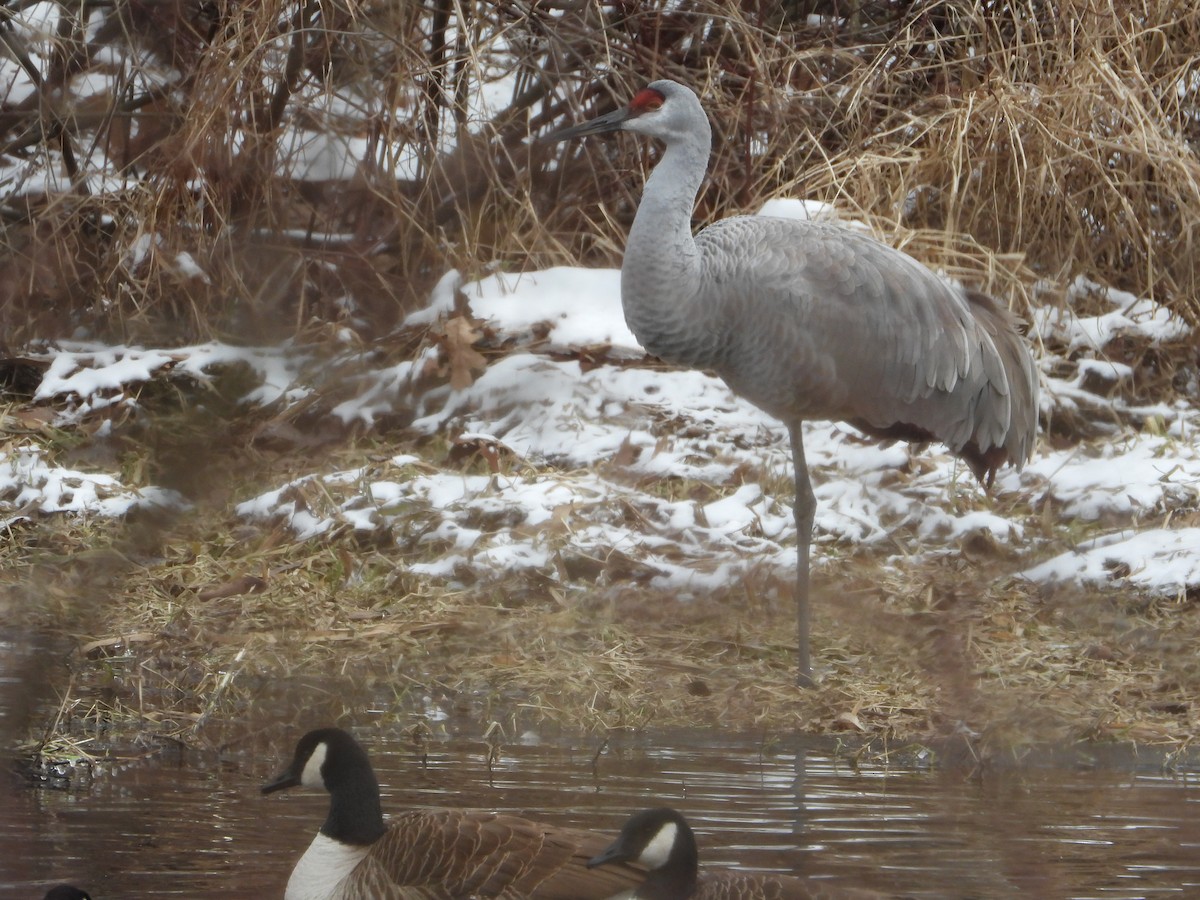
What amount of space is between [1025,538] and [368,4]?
3288mm

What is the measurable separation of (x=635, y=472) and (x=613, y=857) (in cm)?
358

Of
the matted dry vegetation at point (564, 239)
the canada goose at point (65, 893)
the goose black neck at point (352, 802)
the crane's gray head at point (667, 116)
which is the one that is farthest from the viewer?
the crane's gray head at point (667, 116)

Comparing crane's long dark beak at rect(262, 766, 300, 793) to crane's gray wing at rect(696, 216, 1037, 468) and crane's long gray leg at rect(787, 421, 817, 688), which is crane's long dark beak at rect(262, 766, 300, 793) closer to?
crane's long gray leg at rect(787, 421, 817, 688)

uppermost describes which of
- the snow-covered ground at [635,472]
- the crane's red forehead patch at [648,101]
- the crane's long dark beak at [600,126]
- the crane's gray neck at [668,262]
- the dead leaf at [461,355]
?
the crane's red forehead patch at [648,101]

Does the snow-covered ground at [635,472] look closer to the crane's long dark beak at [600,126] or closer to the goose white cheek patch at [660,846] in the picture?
the crane's long dark beak at [600,126]

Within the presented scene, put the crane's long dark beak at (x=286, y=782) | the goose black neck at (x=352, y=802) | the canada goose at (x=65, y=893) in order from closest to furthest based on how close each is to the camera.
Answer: the canada goose at (x=65, y=893), the goose black neck at (x=352, y=802), the crane's long dark beak at (x=286, y=782)

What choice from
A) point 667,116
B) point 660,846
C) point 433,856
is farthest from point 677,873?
point 667,116

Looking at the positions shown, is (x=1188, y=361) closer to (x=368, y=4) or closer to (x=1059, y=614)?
(x=1059, y=614)

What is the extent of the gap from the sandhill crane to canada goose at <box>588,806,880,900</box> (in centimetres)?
207

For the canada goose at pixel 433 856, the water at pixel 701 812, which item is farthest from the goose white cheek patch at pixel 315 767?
the water at pixel 701 812

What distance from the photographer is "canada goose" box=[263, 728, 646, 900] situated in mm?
3354

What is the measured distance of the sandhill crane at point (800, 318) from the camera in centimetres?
536

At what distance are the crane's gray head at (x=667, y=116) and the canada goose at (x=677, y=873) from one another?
283 centimetres

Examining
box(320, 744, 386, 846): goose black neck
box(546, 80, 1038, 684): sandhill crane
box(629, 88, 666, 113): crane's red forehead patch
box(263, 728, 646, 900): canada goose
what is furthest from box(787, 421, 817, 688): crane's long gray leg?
box(320, 744, 386, 846): goose black neck
